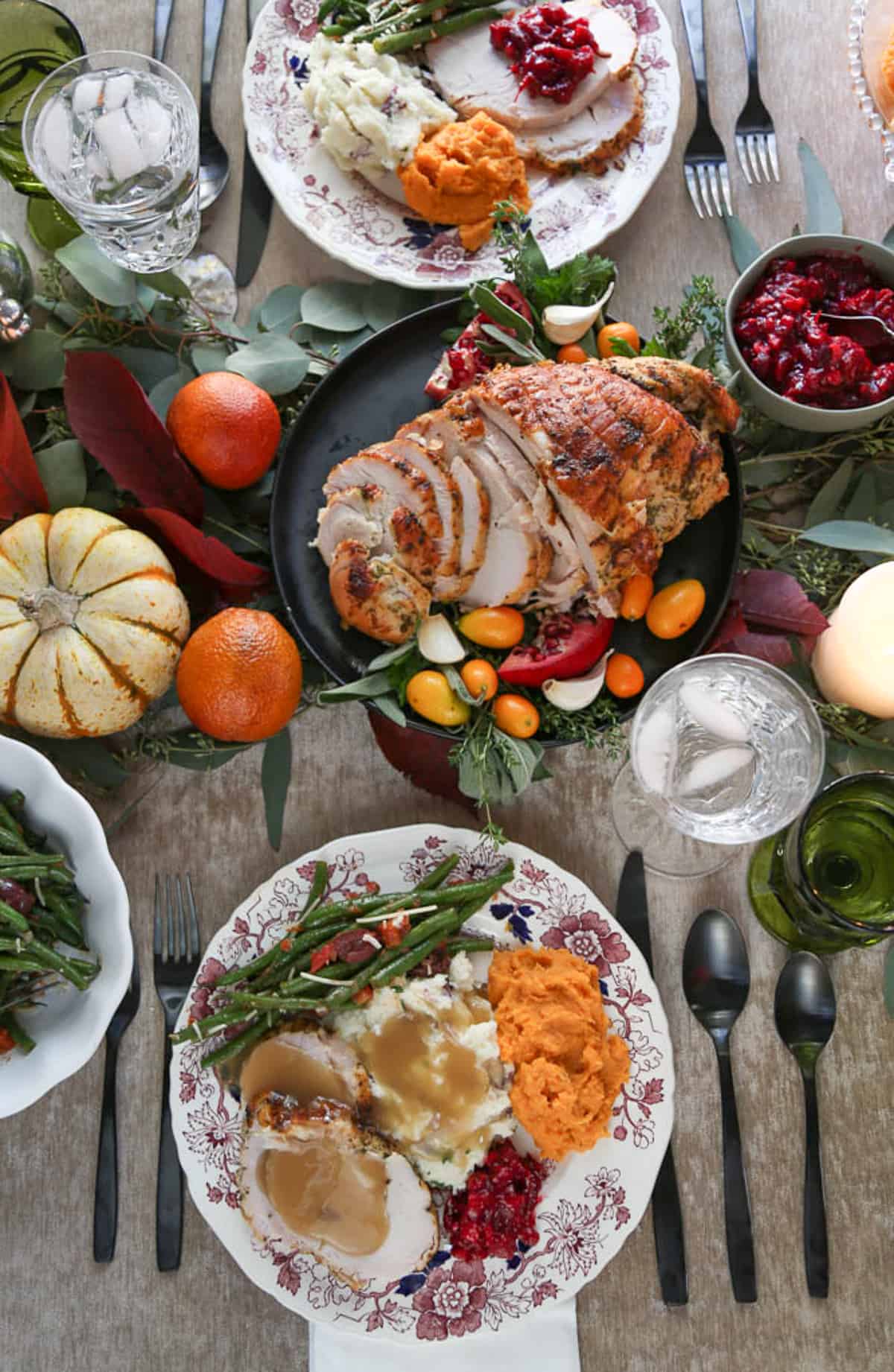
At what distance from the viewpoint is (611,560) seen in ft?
6.59

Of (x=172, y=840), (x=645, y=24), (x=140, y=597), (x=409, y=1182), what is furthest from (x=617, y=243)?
(x=409, y=1182)

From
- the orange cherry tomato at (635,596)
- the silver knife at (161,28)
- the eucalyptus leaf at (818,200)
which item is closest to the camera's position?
the orange cherry tomato at (635,596)

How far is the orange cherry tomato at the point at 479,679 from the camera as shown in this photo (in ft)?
6.70

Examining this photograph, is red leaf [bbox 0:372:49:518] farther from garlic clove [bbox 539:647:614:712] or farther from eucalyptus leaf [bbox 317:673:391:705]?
garlic clove [bbox 539:647:614:712]

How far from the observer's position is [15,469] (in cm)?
207

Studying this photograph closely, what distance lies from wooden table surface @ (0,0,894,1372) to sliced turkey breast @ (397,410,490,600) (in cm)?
→ 48

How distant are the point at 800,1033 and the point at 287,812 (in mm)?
1153

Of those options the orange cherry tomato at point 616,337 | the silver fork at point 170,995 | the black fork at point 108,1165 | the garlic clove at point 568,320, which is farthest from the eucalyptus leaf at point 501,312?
the black fork at point 108,1165

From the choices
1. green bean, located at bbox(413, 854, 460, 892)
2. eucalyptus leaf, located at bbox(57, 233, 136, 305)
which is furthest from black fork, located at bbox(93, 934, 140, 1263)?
eucalyptus leaf, located at bbox(57, 233, 136, 305)

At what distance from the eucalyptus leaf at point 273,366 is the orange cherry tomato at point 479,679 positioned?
2.25ft

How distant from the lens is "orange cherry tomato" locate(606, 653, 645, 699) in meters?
2.08

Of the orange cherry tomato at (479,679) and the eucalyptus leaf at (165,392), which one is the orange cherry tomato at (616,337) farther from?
the eucalyptus leaf at (165,392)

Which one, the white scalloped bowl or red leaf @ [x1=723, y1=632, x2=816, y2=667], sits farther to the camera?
red leaf @ [x1=723, y1=632, x2=816, y2=667]

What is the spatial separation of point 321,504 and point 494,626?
44 centimetres
